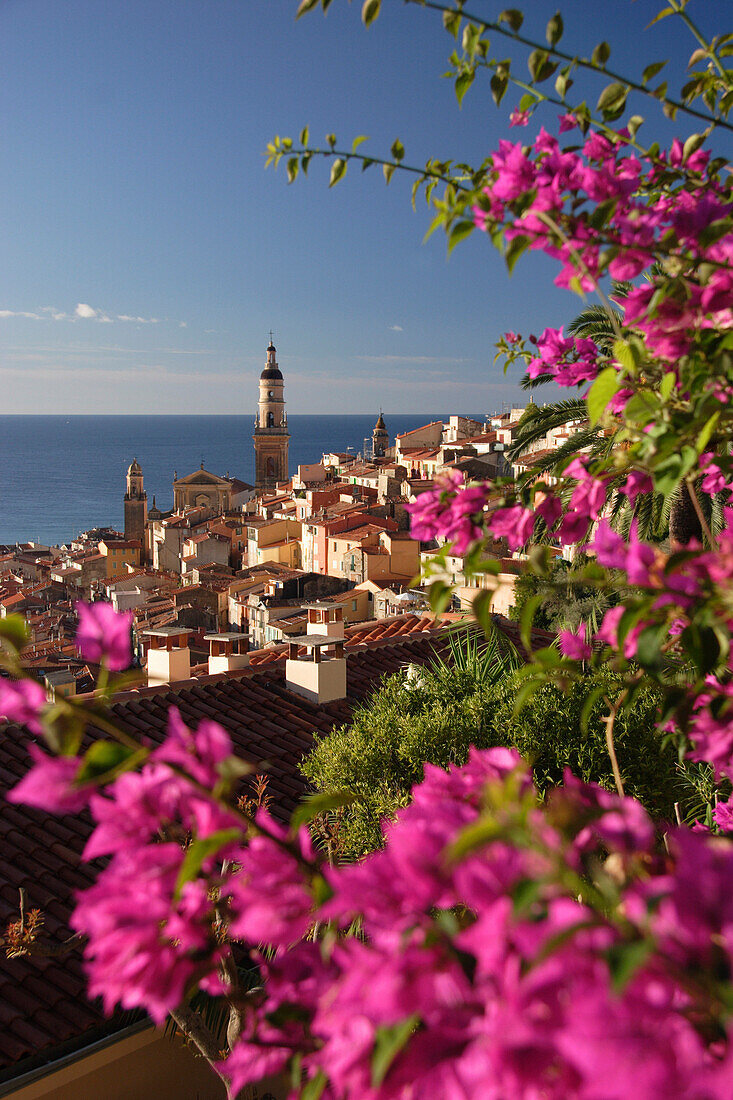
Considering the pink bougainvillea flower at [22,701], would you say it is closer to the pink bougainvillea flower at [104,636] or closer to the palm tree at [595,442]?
the pink bougainvillea flower at [104,636]

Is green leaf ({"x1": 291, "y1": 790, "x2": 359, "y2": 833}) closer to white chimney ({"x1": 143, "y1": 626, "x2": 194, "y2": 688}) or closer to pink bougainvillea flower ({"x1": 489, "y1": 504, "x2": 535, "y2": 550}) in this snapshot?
pink bougainvillea flower ({"x1": 489, "y1": 504, "x2": 535, "y2": 550})

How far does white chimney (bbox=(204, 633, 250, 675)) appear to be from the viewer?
353 inches

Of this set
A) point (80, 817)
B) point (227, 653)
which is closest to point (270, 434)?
point (227, 653)

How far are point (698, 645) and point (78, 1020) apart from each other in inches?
174

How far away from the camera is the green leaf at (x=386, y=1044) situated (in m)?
0.65

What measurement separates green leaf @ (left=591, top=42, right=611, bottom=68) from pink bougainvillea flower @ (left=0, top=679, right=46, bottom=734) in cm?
149

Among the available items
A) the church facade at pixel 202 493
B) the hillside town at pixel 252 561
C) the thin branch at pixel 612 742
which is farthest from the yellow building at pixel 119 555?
the thin branch at pixel 612 742

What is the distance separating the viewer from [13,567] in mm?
47406

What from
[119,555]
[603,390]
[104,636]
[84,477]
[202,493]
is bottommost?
[84,477]

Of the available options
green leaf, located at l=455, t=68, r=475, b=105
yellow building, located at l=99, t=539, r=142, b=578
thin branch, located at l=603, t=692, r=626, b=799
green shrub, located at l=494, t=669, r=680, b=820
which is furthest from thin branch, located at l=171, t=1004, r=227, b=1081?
yellow building, located at l=99, t=539, r=142, b=578

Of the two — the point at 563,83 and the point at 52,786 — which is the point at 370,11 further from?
the point at 52,786

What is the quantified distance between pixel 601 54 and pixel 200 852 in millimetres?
1599

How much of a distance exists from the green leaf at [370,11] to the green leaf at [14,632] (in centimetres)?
128

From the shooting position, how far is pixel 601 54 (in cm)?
161
